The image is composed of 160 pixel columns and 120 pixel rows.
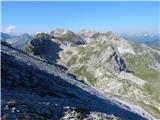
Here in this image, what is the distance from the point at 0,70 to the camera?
41.8 meters

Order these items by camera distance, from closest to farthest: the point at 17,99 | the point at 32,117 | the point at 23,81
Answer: the point at 32,117, the point at 17,99, the point at 23,81

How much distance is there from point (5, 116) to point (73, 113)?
29.7 feet

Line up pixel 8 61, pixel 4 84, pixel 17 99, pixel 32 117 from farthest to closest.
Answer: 1. pixel 8 61
2. pixel 4 84
3. pixel 17 99
4. pixel 32 117

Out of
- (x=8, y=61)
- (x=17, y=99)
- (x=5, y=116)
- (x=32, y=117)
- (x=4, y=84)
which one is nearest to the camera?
(x=5, y=116)

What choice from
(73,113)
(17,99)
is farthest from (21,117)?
(73,113)

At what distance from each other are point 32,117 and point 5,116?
3.15 metres

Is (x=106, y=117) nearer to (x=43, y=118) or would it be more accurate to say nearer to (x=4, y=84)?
(x=43, y=118)

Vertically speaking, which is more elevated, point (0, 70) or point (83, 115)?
point (0, 70)

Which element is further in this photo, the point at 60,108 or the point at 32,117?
the point at 60,108

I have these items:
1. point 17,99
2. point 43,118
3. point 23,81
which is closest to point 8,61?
point 23,81

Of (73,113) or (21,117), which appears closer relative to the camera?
(21,117)

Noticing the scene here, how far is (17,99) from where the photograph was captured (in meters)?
36.0

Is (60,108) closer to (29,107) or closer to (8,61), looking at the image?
(29,107)

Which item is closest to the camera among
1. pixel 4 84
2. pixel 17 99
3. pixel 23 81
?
pixel 17 99
